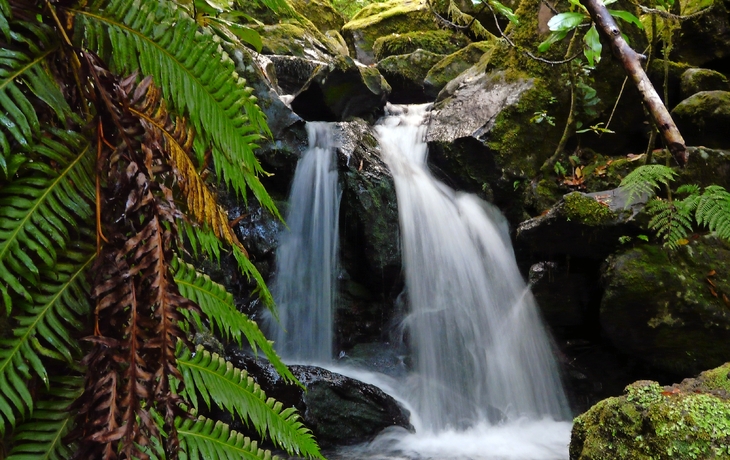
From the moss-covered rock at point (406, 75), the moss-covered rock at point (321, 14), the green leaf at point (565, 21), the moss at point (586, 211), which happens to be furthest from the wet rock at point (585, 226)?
the moss-covered rock at point (321, 14)

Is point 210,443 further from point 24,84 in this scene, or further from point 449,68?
point 449,68

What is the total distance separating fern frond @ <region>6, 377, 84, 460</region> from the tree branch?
31.1 inches

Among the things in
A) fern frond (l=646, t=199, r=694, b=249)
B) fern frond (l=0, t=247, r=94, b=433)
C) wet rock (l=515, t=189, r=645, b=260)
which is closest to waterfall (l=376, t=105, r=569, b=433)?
wet rock (l=515, t=189, r=645, b=260)

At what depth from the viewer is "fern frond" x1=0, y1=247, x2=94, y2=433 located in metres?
0.58

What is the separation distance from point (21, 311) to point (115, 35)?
407mm

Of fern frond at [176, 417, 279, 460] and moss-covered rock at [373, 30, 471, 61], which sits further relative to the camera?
moss-covered rock at [373, 30, 471, 61]

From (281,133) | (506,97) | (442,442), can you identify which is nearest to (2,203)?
(442,442)

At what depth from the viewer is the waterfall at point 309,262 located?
6484 mm

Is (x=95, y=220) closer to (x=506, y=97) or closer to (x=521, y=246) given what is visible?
(x=521, y=246)

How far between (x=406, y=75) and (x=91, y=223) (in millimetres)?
11192

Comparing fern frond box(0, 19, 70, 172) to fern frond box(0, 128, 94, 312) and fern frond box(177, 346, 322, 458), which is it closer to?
fern frond box(0, 128, 94, 312)

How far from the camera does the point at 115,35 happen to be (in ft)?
2.28

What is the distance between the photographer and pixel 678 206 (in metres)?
4.59

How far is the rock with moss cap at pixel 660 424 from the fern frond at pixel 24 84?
290 cm
